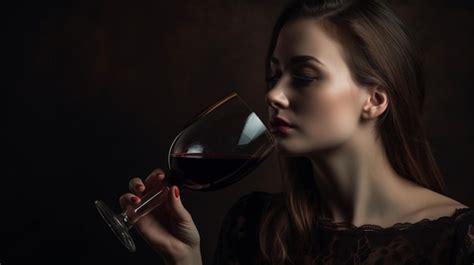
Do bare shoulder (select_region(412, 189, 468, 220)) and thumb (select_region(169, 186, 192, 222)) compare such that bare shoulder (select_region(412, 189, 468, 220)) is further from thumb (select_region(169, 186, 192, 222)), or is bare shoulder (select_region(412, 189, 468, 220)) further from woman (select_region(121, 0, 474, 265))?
thumb (select_region(169, 186, 192, 222))

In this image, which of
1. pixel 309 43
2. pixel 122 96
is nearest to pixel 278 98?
pixel 309 43

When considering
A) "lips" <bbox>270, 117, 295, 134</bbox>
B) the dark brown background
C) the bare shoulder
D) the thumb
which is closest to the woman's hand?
the thumb

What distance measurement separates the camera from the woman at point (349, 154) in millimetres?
1959

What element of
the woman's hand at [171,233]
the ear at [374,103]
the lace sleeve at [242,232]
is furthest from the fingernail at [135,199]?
the ear at [374,103]

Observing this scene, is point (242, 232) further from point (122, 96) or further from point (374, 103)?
point (122, 96)

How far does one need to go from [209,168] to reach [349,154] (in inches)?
20.5

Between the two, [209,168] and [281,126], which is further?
[281,126]

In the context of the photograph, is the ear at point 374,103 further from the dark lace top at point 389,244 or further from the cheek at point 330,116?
the dark lace top at point 389,244

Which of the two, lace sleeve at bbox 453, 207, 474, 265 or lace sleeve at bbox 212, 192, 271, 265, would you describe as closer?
lace sleeve at bbox 453, 207, 474, 265

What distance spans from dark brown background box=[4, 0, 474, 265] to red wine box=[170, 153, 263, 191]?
1.20 m

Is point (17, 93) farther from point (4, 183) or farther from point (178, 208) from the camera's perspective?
point (178, 208)

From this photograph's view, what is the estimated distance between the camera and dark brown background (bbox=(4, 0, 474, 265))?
286 centimetres

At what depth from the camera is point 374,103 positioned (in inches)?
81.6

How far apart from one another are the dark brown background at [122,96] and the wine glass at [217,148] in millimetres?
1182
